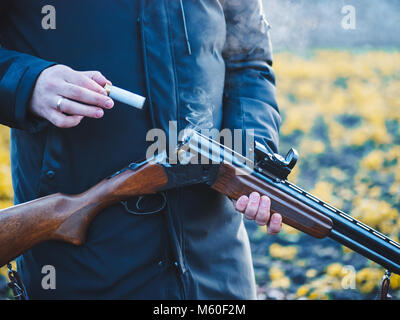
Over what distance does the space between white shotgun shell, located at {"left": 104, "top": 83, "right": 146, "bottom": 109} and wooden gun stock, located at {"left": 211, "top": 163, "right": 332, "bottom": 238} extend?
54 cm

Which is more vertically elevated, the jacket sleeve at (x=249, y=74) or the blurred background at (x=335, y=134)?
the jacket sleeve at (x=249, y=74)

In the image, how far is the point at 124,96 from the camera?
1483 millimetres

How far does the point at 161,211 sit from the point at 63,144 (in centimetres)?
52

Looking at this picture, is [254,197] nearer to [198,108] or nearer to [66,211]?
[198,108]

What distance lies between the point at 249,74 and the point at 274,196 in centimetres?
67

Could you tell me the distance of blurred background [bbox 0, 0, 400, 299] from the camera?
3.60 meters

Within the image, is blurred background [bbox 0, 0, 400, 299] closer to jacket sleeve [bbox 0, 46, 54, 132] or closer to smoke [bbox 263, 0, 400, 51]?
smoke [bbox 263, 0, 400, 51]

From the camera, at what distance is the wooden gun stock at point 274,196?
1828mm

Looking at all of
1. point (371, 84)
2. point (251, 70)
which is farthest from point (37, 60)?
point (371, 84)

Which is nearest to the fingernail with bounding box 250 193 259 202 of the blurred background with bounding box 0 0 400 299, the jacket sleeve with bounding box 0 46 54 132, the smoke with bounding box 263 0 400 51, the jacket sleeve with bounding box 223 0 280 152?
the jacket sleeve with bounding box 223 0 280 152

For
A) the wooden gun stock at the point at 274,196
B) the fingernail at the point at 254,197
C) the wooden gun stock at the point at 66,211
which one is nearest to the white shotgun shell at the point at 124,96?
the wooden gun stock at the point at 66,211

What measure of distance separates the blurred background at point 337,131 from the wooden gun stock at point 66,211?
1.57m

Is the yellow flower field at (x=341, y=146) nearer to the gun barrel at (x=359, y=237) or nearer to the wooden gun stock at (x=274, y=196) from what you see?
the gun barrel at (x=359, y=237)

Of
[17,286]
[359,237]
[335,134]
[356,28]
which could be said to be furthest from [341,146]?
[356,28]
